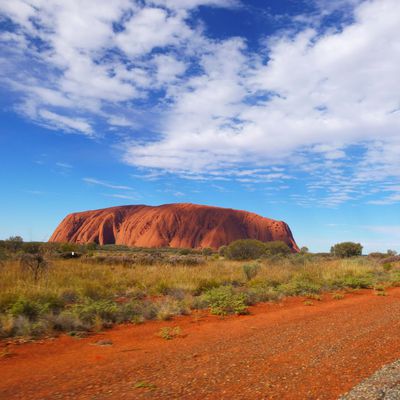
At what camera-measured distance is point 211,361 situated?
4.61 meters

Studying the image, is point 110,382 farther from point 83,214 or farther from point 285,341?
point 83,214

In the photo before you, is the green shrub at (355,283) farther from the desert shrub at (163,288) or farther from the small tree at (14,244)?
the small tree at (14,244)

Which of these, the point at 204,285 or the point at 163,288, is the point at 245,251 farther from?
the point at 163,288

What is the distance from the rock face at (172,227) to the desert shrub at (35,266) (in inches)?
2845

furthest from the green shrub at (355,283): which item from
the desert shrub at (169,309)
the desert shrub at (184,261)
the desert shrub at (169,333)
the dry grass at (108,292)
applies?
the desert shrub at (169,333)

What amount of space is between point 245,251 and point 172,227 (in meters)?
54.2

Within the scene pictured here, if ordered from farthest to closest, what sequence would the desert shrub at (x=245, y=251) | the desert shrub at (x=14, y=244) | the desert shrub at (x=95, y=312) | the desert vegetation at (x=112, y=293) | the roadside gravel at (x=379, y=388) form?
the desert shrub at (x=245, y=251) → the desert shrub at (x=14, y=244) → the desert shrub at (x=95, y=312) → the desert vegetation at (x=112, y=293) → the roadside gravel at (x=379, y=388)

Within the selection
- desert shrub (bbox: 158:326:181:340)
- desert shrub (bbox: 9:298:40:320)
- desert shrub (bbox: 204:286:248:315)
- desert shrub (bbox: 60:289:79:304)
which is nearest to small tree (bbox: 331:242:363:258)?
desert shrub (bbox: 204:286:248:315)

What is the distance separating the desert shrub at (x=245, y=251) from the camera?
117 ft

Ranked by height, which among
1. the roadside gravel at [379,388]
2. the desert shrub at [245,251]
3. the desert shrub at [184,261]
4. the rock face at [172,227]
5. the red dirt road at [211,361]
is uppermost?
the rock face at [172,227]

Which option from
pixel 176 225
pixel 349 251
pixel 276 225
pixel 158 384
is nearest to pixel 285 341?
pixel 158 384

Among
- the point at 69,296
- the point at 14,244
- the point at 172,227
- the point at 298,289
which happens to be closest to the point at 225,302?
the point at 69,296

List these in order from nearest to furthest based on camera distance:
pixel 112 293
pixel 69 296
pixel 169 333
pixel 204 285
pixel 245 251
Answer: pixel 169 333
pixel 69 296
pixel 112 293
pixel 204 285
pixel 245 251

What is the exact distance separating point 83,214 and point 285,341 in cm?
10911
